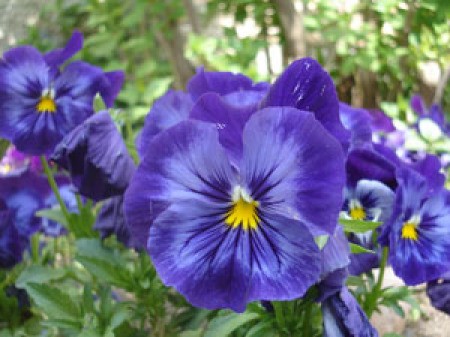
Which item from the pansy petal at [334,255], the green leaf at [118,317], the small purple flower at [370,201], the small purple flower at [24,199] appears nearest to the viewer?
the pansy petal at [334,255]

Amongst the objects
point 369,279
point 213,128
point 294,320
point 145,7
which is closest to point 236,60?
point 145,7

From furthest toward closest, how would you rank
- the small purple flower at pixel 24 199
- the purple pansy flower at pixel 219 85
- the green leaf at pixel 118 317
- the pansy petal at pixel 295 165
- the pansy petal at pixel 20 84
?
1. the small purple flower at pixel 24 199
2. the pansy petal at pixel 20 84
3. the green leaf at pixel 118 317
4. the purple pansy flower at pixel 219 85
5. the pansy petal at pixel 295 165

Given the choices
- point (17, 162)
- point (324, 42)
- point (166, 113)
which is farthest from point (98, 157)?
point (324, 42)

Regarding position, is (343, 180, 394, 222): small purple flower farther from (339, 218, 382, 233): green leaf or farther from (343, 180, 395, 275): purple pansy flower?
(339, 218, 382, 233): green leaf

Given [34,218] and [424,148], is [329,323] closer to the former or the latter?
[34,218]

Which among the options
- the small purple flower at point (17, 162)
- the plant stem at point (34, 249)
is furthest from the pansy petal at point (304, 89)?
the small purple flower at point (17, 162)

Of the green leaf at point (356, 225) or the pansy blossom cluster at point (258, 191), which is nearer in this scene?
the pansy blossom cluster at point (258, 191)

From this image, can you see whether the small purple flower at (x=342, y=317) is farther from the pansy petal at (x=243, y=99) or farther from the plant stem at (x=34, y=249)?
the plant stem at (x=34, y=249)
